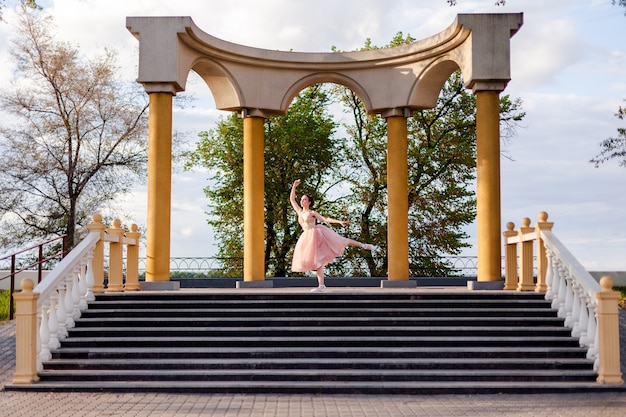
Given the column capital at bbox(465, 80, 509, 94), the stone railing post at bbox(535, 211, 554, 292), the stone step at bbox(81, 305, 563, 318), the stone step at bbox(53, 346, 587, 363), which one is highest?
the column capital at bbox(465, 80, 509, 94)

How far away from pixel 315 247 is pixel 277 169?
35.2 feet

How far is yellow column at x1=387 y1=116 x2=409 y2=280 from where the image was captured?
1686cm

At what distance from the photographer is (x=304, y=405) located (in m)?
8.66

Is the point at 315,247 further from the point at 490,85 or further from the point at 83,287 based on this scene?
the point at 490,85

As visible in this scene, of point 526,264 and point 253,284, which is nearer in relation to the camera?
point 526,264

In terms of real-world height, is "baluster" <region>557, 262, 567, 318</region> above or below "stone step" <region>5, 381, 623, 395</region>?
above

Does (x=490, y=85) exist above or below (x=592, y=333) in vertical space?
above

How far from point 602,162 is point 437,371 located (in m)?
12.2

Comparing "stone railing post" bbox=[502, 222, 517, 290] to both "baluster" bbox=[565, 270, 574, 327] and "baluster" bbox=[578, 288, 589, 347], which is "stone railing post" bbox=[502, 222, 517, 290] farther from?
"baluster" bbox=[578, 288, 589, 347]

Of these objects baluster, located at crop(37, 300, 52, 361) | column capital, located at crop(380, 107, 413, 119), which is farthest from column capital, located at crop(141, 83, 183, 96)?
baluster, located at crop(37, 300, 52, 361)

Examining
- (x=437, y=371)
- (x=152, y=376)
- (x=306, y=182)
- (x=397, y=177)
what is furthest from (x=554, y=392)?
(x=306, y=182)

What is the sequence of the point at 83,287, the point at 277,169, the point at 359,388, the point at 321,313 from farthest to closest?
the point at 277,169 → the point at 83,287 → the point at 321,313 → the point at 359,388

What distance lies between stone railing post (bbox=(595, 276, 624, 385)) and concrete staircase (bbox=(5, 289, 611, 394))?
24 cm

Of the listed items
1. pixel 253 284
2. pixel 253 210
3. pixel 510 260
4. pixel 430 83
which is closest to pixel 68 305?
pixel 253 284
